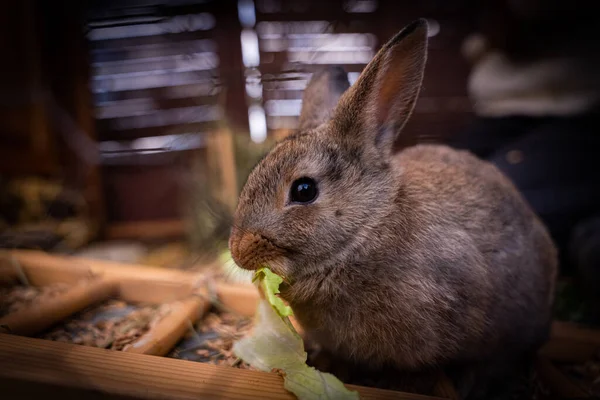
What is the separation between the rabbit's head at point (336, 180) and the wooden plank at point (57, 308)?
75 centimetres

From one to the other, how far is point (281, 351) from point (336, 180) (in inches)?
25.6

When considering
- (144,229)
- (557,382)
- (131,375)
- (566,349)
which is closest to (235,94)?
(131,375)

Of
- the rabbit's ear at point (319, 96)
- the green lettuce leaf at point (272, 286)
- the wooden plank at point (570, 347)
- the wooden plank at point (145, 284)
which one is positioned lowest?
the wooden plank at point (570, 347)

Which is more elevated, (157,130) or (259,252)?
(157,130)

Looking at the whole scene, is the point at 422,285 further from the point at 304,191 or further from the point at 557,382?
the point at 557,382

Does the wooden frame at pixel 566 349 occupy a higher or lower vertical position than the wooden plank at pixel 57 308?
lower

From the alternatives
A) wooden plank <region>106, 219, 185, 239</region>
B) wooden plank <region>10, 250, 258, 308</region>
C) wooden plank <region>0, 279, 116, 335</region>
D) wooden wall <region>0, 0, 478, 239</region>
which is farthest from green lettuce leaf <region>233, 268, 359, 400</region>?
wooden plank <region>106, 219, 185, 239</region>

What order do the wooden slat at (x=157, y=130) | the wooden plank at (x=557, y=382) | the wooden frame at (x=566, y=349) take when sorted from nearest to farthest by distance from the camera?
the wooden plank at (x=557, y=382) < the wooden frame at (x=566, y=349) < the wooden slat at (x=157, y=130)

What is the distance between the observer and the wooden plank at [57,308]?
1389mm

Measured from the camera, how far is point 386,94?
58.4 inches

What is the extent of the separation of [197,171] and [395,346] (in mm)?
2066

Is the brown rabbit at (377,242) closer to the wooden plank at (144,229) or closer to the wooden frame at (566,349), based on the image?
the wooden frame at (566,349)

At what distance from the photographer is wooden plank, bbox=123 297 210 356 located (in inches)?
57.2

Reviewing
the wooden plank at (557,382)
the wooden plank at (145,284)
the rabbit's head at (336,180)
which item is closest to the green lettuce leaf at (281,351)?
the rabbit's head at (336,180)
